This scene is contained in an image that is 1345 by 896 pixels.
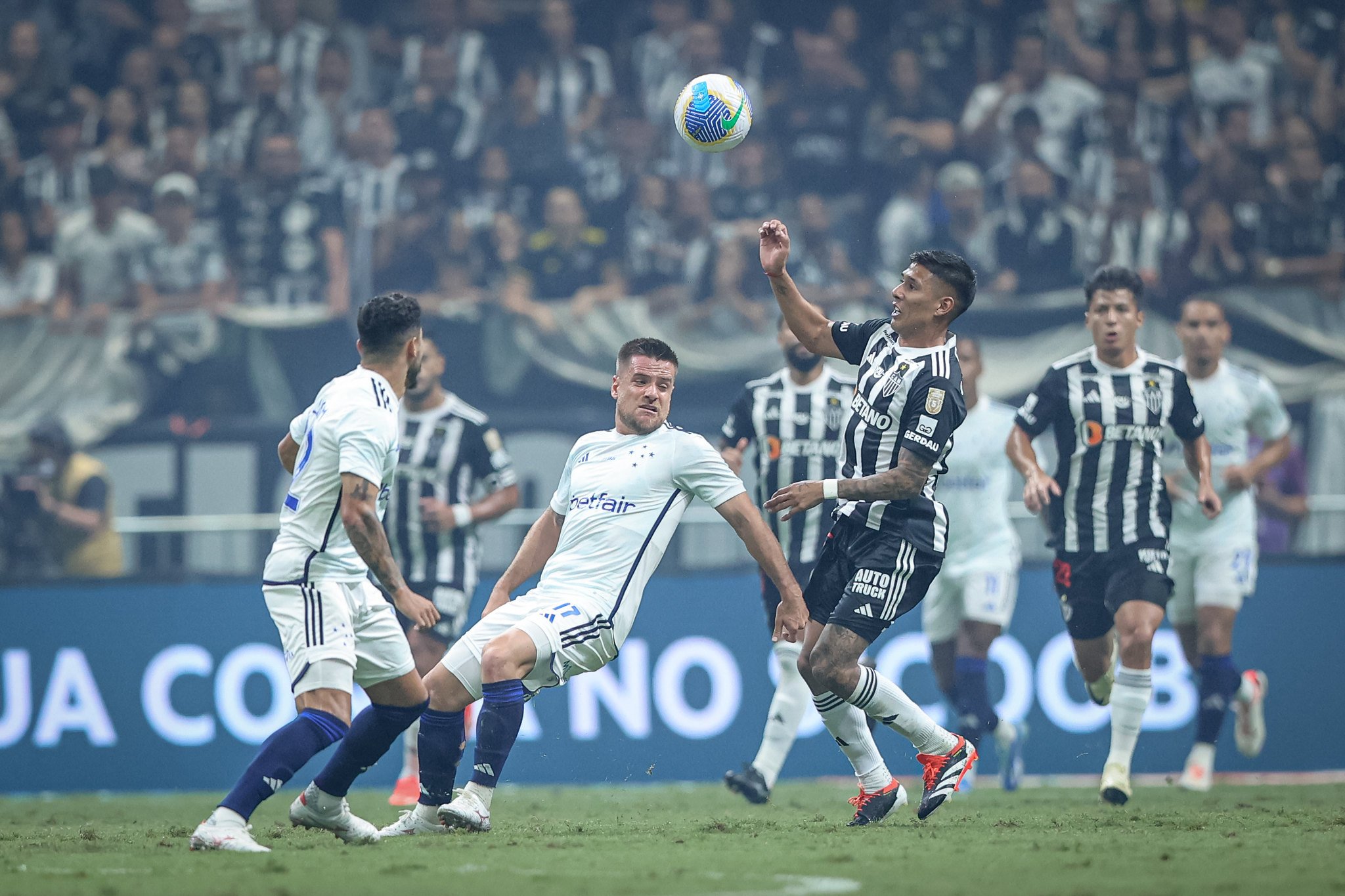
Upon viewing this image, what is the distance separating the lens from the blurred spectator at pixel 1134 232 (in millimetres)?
13719

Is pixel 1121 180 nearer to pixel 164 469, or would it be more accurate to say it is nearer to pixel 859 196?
pixel 859 196

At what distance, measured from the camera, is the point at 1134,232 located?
13.8 meters

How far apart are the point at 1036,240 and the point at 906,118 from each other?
78.8 inches

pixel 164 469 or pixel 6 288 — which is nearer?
pixel 164 469

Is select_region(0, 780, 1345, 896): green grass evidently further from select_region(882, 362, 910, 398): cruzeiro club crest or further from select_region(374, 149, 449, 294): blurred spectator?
select_region(374, 149, 449, 294): blurred spectator

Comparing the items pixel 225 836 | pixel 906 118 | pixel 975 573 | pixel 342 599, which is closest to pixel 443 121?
pixel 906 118

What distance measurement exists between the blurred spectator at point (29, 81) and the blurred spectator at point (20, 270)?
0.96 metres

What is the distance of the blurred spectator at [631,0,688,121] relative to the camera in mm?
15383

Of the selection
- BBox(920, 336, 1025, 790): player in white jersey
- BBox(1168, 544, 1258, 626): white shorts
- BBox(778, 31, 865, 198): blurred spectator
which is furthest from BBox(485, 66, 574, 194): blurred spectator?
BBox(1168, 544, 1258, 626): white shorts

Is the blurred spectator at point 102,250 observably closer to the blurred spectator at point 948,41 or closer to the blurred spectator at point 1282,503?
the blurred spectator at point 948,41

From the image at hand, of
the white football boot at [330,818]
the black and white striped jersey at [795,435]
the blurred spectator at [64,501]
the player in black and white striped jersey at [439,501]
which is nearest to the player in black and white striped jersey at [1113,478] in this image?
the black and white striped jersey at [795,435]

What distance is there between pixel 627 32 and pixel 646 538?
10120mm

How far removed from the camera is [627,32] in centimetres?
1575

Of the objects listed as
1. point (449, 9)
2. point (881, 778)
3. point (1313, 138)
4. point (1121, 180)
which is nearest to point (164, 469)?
point (449, 9)
